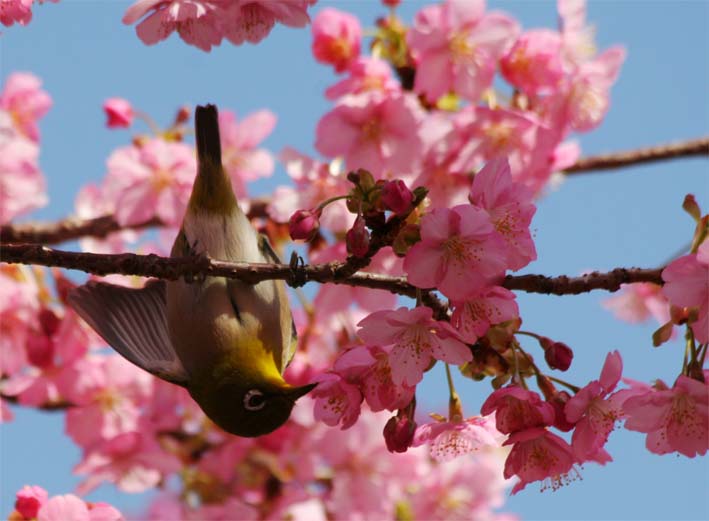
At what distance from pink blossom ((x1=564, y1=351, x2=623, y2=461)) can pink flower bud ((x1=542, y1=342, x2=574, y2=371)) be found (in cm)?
11

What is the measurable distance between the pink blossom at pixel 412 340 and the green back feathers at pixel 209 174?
1.46 meters

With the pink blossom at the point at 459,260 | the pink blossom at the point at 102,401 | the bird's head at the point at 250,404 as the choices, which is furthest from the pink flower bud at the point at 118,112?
the pink blossom at the point at 459,260

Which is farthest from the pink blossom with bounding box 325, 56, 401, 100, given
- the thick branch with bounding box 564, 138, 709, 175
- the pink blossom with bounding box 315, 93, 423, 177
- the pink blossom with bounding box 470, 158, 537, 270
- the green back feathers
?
the pink blossom with bounding box 470, 158, 537, 270

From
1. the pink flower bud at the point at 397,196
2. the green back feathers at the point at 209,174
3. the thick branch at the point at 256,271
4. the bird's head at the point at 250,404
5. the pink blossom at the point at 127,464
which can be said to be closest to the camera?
the pink flower bud at the point at 397,196

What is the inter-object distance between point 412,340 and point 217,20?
3.79ft

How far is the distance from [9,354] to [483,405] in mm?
3147

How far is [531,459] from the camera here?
2596 millimetres

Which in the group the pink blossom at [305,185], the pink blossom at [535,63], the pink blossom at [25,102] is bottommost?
the pink blossom at [305,185]

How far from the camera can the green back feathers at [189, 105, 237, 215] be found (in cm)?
382

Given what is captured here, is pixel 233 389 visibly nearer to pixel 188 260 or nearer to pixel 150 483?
pixel 188 260

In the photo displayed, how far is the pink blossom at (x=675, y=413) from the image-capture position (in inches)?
97.0

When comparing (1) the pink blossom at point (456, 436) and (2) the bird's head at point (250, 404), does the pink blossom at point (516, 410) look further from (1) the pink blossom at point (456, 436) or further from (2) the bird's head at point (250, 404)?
(2) the bird's head at point (250, 404)

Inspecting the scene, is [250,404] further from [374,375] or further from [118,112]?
[118,112]

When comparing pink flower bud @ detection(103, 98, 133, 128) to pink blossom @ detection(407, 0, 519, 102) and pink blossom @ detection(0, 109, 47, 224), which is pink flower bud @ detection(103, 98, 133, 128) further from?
pink blossom @ detection(407, 0, 519, 102)
